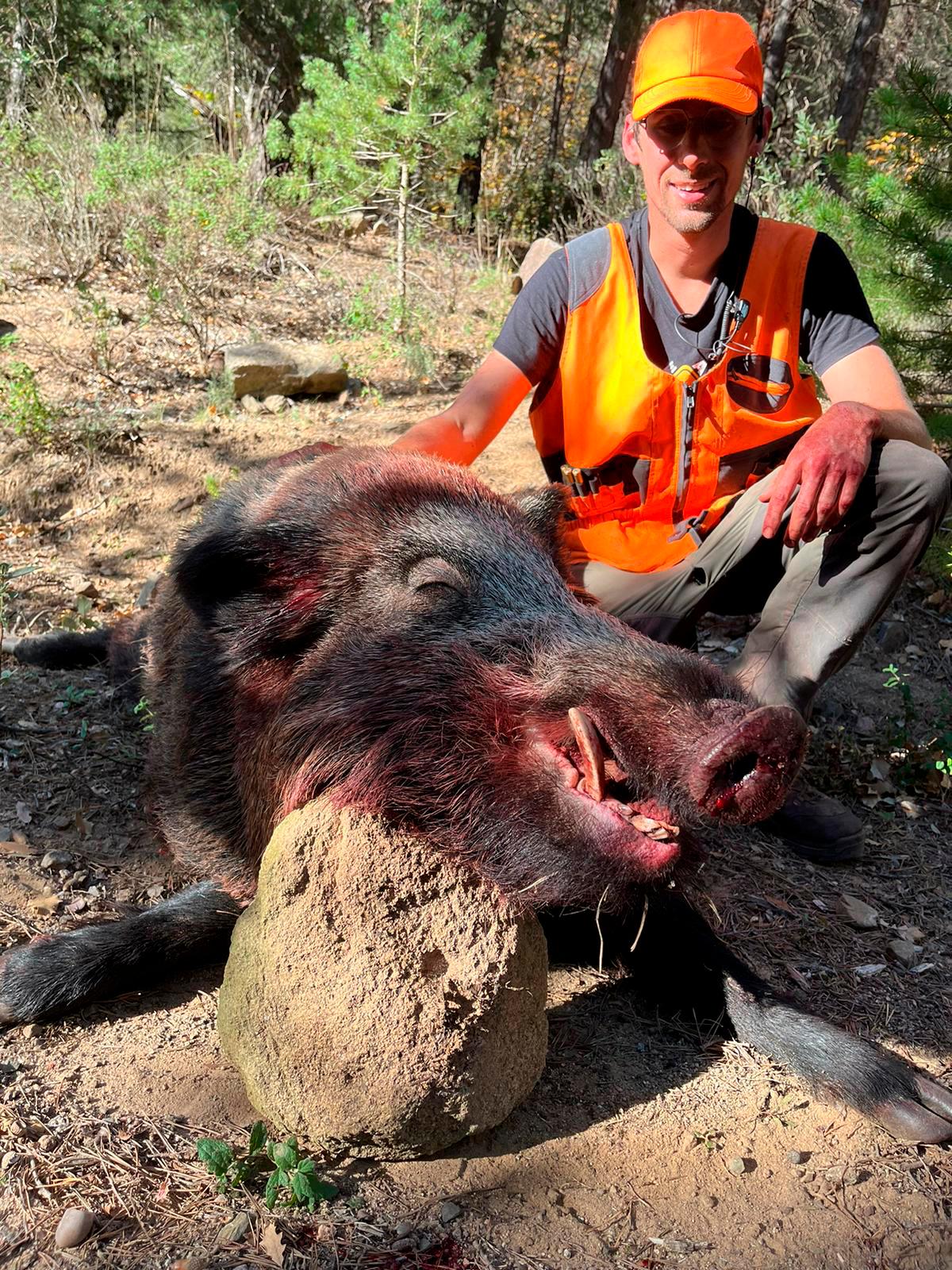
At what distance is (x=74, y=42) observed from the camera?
576 inches

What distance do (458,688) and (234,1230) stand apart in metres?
1.19

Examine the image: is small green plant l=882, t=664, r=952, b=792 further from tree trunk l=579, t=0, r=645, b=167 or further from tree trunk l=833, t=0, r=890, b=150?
tree trunk l=833, t=0, r=890, b=150

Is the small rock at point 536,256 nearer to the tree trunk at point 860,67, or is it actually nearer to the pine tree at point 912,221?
the pine tree at point 912,221

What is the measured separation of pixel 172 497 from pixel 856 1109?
5.09m

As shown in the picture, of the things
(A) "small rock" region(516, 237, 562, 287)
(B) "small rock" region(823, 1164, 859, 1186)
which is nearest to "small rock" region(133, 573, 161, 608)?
(B) "small rock" region(823, 1164, 859, 1186)

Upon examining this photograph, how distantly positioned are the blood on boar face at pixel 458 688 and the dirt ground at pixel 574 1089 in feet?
2.10

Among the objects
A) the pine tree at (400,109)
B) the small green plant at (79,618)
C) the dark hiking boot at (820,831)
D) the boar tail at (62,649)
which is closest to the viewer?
the dark hiking boot at (820,831)

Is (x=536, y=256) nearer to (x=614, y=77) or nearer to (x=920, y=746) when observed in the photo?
(x=920, y=746)

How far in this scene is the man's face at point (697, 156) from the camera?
3625 mm

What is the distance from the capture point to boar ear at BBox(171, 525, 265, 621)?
113 inches

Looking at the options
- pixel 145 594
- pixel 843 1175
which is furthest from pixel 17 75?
pixel 843 1175

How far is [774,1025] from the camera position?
9.29 feet

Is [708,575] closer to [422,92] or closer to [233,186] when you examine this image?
[422,92]

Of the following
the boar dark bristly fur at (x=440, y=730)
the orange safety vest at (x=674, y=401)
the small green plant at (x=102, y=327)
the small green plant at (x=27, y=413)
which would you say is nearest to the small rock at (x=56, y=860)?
the boar dark bristly fur at (x=440, y=730)
